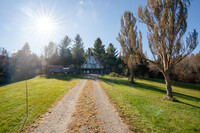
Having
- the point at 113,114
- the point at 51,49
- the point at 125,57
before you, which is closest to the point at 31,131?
the point at 113,114

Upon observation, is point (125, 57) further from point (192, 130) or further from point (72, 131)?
point (72, 131)

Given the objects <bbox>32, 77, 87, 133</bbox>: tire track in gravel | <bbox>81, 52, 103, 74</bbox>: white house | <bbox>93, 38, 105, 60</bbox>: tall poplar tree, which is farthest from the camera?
<bbox>93, 38, 105, 60</bbox>: tall poplar tree

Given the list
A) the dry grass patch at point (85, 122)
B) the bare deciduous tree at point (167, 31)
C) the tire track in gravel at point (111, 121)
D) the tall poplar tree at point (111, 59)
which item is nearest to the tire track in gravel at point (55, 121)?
the dry grass patch at point (85, 122)

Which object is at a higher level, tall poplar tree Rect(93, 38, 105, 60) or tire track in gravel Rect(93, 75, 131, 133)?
tall poplar tree Rect(93, 38, 105, 60)

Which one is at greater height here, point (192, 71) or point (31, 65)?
point (31, 65)

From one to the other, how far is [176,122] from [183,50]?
23.5 ft

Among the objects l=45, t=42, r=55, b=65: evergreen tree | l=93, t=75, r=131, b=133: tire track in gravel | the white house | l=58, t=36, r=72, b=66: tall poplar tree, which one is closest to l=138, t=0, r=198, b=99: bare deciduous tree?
l=93, t=75, r=131, b=133: tire track in gravel

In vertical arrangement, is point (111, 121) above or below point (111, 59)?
below

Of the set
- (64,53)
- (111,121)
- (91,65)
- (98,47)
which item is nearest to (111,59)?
(91,65)

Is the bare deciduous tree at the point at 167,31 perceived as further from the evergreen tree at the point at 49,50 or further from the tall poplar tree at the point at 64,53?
the evergreen tree at the point at 49,50

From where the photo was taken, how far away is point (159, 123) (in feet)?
15.1

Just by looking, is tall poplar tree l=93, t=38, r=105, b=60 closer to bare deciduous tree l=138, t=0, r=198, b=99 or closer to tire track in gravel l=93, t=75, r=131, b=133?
bare deciduous tree l=138, t=0, r=198, b=99

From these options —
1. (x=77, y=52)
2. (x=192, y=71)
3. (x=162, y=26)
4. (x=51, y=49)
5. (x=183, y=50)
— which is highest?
(x=51, y=49)

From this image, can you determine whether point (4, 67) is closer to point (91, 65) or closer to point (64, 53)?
point (64, 53)
